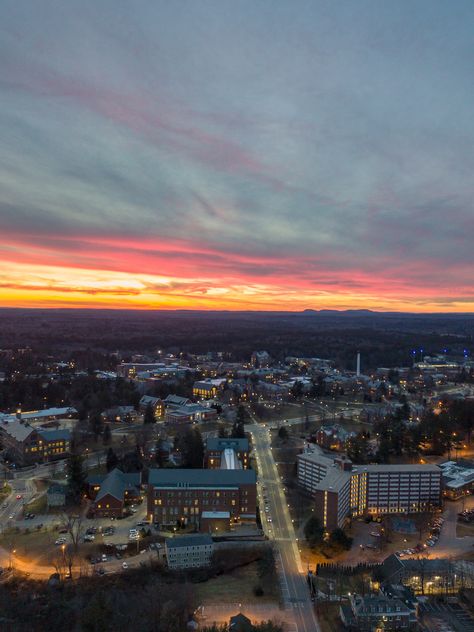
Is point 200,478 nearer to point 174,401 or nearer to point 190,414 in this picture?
point 190,414

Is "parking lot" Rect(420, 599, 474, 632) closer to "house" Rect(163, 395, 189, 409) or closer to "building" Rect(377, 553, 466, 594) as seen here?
"building" Rect(377, 553, 466, 594)

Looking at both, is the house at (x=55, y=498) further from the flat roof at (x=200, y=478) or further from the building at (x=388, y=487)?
the building at (x=388, y=487)

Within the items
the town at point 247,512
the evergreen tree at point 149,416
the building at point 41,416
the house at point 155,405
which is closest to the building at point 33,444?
the town at point 247,512

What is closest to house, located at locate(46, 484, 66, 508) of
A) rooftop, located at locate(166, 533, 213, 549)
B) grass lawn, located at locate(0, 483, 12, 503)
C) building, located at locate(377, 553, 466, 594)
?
grass lawn, located at locate(0, 483, 12, 503)

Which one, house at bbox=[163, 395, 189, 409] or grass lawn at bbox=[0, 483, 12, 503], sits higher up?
house at bbox=[163, 395, 189, 409]

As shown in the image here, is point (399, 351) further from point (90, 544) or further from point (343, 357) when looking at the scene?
point (90, 544)

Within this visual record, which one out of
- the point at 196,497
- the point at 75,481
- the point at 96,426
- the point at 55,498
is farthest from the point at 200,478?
the point at 96,426
